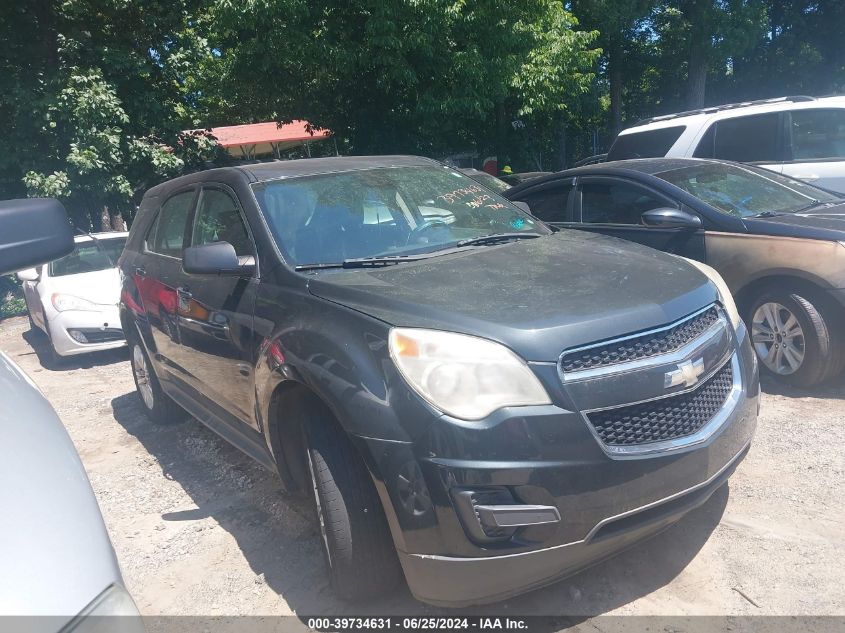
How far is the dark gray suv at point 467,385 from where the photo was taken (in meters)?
2.29

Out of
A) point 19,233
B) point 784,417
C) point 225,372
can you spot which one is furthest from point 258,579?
point 784,417

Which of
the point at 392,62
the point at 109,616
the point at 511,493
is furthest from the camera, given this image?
the point at 392,62

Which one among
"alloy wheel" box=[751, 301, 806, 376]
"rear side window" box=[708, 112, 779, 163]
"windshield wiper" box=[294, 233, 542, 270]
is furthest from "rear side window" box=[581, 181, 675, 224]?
"rear side window" box=[708, 112, 779, 163]

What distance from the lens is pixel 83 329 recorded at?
7.68m

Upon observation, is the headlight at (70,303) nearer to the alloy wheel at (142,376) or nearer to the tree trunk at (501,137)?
the alloy wheel at (142,376)

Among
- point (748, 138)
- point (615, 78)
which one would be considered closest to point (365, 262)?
point (748, 138)

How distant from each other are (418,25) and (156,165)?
16.1 ft

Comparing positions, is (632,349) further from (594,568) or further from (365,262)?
(365,262)

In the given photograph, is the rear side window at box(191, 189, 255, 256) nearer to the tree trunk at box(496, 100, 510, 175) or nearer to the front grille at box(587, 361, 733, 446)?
the front grille at box(587, 361, 733, 446)

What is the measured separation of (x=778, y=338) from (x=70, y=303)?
22.6 feet

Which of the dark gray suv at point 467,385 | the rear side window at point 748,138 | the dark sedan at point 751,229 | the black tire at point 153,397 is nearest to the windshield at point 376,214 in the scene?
the dark gray suv at point 467,385

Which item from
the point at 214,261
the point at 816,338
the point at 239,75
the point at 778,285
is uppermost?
the point at 239,75

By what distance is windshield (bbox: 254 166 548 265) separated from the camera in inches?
132

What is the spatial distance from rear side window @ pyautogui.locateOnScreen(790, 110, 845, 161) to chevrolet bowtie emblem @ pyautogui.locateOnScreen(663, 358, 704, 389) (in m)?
5.99
